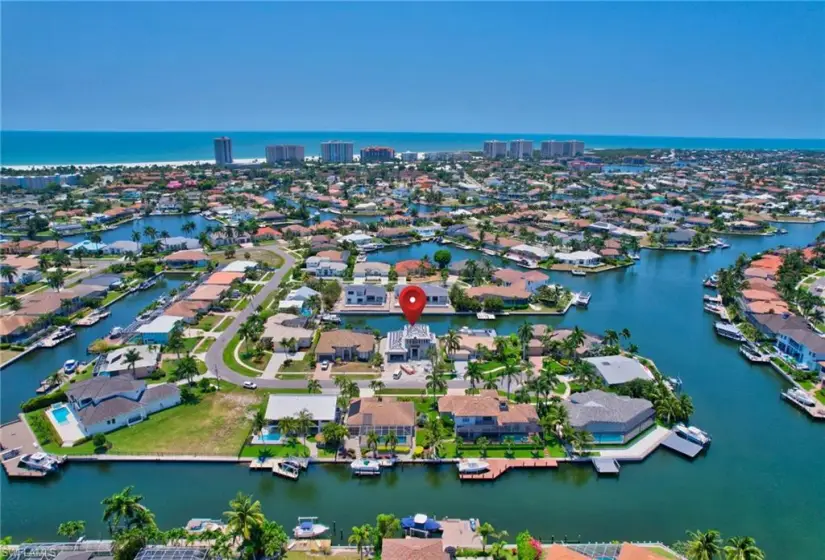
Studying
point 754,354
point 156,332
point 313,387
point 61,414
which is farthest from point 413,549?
point 754,354

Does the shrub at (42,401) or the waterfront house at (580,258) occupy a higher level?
the waterfront house at (580,258)

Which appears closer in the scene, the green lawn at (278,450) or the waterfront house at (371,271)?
the green lawn at (278,450)

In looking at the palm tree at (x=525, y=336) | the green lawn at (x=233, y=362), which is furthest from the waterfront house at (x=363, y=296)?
the palm tree at (x=525, y=336)

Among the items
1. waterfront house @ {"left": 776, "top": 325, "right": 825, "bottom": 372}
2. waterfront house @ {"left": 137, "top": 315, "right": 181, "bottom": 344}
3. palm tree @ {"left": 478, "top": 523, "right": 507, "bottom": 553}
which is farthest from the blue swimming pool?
waterfront house @ {"left": 776, "top": 325, "right": 825, "bottom": 372}

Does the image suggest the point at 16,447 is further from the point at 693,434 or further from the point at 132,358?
the point at 693,434

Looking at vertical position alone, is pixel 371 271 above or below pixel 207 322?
above

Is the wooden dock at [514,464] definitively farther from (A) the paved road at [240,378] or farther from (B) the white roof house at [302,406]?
(B) the white roof house at [302,406]

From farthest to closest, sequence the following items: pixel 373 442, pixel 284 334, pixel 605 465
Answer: pixel 284 334 < pixel 373 442 < pixel 605 465

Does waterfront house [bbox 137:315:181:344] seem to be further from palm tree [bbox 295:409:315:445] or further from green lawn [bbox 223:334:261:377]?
palm tree [bbox 295:409:315:445]
